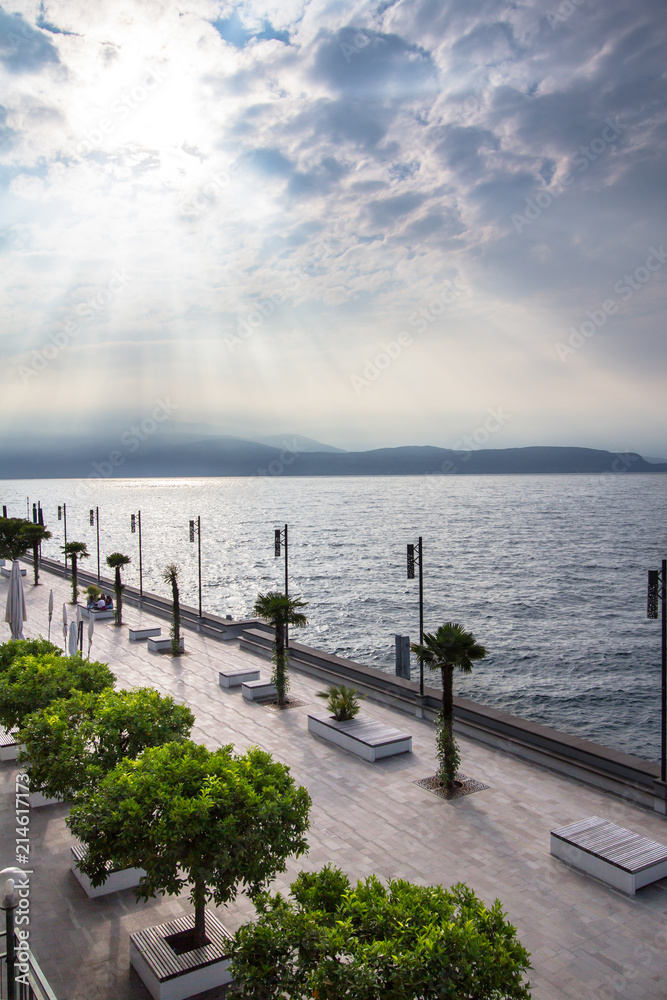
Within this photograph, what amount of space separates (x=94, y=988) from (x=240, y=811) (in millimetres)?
3887

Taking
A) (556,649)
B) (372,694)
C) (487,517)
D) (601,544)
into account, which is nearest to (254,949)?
(372,694)

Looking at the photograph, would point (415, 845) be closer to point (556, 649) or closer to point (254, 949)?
point (254, 949)

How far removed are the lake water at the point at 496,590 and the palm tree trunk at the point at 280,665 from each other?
16565 millimetres

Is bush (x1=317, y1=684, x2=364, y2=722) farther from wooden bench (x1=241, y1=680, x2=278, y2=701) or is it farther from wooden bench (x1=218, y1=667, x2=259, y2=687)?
wooden bench (x1=218, y1=667, x2=259, y2=687)

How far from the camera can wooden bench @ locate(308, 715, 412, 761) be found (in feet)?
56.7

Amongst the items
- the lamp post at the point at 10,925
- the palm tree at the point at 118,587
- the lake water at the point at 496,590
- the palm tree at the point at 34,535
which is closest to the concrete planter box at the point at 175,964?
the lamp post at the point at 10,925

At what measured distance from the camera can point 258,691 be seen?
2269 centimetres

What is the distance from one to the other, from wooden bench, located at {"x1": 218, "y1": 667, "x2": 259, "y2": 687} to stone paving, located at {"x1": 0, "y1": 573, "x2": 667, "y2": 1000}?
354 cm

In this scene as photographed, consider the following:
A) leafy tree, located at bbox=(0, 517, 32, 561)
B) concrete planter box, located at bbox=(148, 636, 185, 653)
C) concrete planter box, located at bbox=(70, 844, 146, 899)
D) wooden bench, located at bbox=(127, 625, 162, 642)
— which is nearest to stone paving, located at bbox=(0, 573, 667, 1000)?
concrete planter box, located at bbox=(70, 844, 146, 899)

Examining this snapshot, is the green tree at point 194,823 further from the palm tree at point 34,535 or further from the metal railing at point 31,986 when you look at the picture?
the palm tree at point 34,535

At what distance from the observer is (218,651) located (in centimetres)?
2984

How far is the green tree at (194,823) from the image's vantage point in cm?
777

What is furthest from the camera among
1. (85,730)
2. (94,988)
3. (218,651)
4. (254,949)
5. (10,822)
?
(218,651)

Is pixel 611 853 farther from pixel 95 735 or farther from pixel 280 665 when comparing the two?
pixel 280 665
